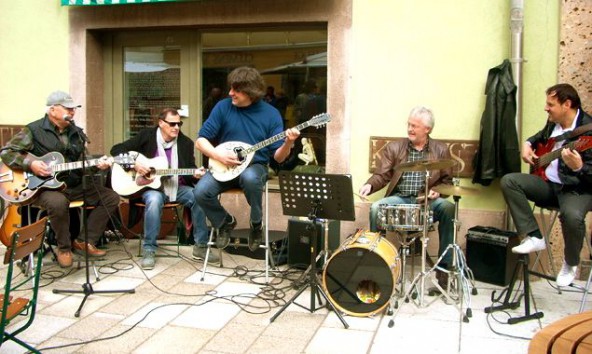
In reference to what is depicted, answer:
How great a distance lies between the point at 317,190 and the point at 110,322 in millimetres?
1793

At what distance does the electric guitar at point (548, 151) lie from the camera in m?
4.63

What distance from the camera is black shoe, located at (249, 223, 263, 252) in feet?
18.5

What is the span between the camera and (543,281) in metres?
5.55

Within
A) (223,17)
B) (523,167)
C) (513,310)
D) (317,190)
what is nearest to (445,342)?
(513,310)

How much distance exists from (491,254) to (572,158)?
4.11 feet

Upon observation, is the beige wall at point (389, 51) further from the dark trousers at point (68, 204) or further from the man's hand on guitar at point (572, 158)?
the dark trousers at point (68, 204)

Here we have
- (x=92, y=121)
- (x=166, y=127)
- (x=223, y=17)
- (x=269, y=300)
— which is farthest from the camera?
(x=92, y=121)

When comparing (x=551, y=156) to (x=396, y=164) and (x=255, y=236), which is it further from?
(x=255, y=236)

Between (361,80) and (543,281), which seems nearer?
(543,281)

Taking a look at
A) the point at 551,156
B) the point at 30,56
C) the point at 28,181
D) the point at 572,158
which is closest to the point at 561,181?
the point at 551,156

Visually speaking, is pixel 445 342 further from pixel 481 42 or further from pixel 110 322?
pixel 481 42

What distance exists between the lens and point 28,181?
5594 millimetres

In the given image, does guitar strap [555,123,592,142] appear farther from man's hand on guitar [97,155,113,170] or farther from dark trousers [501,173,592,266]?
man's hand on guitar [97,155,113,170]

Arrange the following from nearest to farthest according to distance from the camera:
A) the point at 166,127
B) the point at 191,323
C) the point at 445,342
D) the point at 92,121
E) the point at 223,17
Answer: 1. the point at 445,342
2. the point at 191,323
3. the point at 166,127
4. the point at 223,17
5. the point at 92,121
